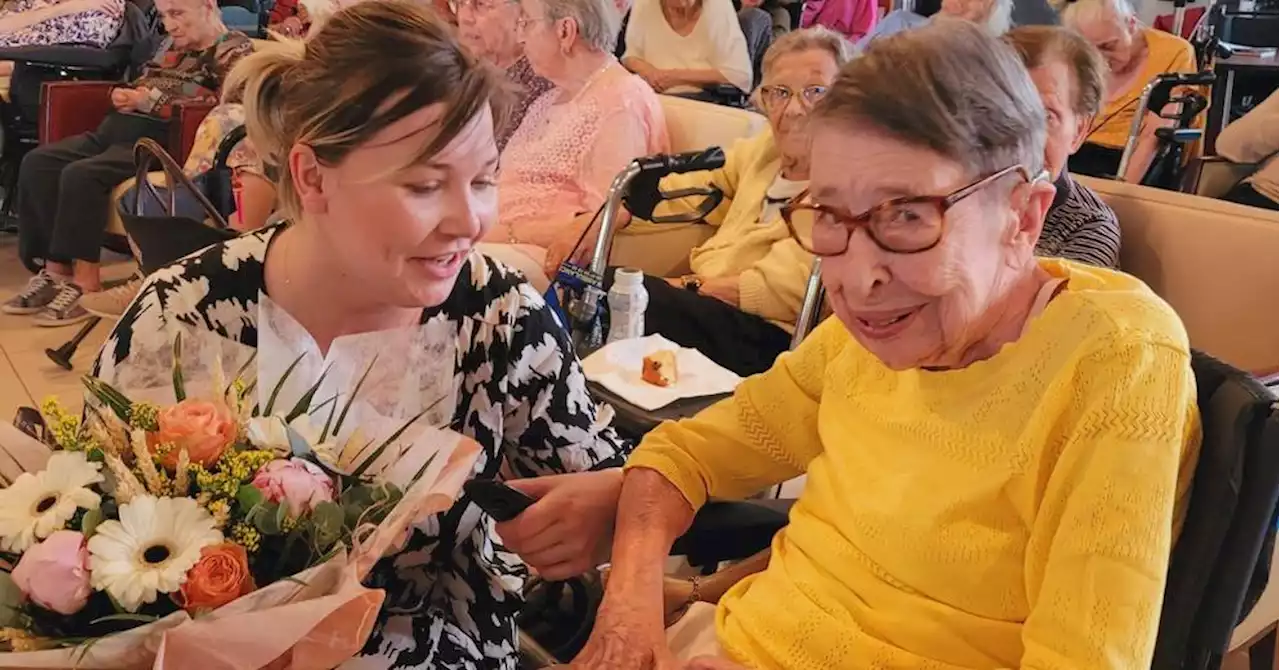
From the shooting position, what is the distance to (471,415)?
1.44 meters

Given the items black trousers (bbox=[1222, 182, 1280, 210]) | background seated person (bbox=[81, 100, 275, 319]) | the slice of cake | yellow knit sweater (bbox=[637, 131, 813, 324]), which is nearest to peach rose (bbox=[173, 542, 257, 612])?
the slice of cake

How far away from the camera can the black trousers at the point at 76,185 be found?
4.19 metres

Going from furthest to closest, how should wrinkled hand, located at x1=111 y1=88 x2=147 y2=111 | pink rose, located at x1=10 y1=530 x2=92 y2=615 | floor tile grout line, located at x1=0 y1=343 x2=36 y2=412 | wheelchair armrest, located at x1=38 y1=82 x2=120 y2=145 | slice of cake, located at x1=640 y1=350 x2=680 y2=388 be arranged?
wheelchair armrest, located at x1=38 y1=82 x2=120 y2=145 < wrinkled hand, located at x1=111 y1=88 x2=147 y2=111 < floor tile grout line, located at x1=0 y1=343 x2=36 y2=412 < slice of cake, located at x1=640 y1=350 x2=680 y2=388 < pink rose, located at x1=10 y1=530 x2=92 y2=615

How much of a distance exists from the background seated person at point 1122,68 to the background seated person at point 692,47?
1.67 metres

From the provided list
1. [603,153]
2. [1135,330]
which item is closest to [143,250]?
[603,153]

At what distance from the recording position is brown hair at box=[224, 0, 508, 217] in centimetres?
125

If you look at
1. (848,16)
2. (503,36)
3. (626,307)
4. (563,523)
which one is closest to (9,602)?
(563,523)

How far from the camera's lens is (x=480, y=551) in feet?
4.79

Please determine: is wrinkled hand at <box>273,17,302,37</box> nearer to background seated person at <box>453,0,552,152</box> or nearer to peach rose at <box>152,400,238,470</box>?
background seated person at <box>453,0,552,152</box>

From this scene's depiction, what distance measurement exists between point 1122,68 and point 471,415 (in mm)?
3230

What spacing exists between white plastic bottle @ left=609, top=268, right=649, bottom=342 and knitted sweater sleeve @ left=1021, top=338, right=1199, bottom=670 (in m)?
1.43

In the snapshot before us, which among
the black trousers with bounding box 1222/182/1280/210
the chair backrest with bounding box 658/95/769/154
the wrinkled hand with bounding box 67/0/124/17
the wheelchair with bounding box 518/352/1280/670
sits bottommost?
the wrinkled hand with bounding box 67/0/124/17

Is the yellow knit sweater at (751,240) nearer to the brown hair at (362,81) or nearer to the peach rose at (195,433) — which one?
the brown hair at (362,81)

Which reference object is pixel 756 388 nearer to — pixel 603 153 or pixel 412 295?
pixel 412 295
